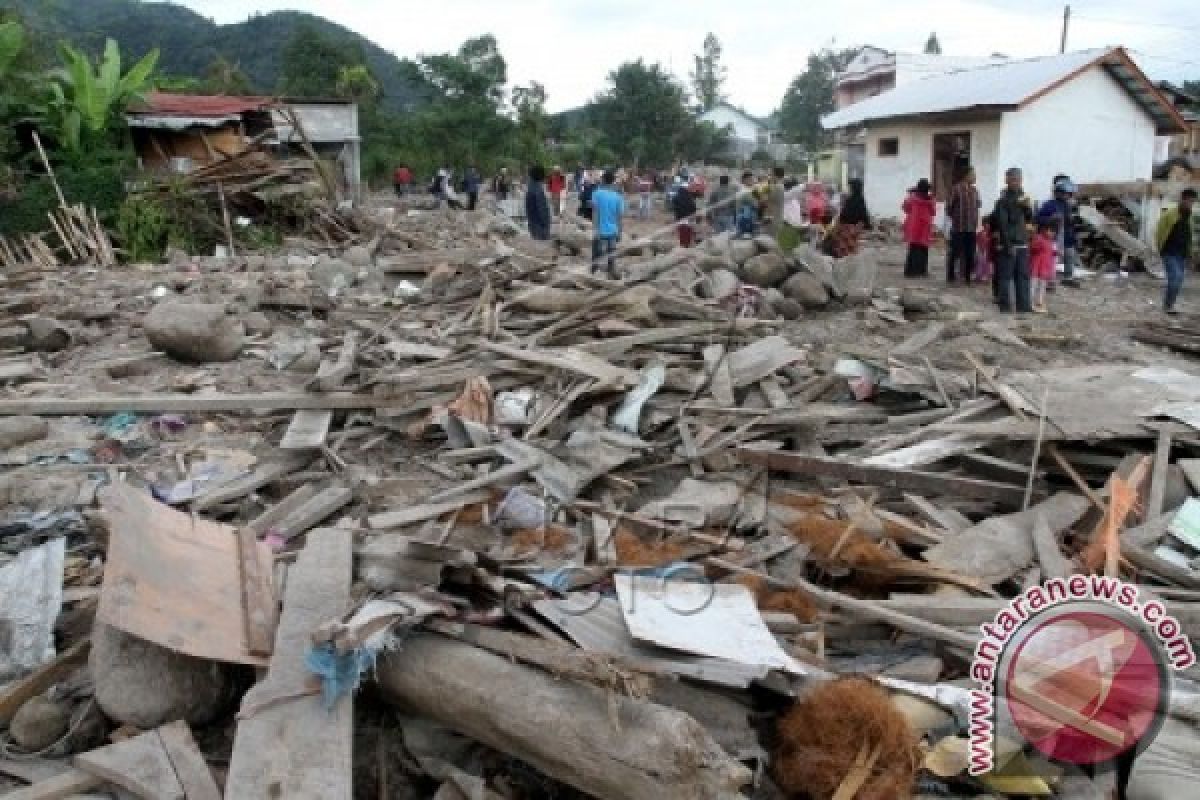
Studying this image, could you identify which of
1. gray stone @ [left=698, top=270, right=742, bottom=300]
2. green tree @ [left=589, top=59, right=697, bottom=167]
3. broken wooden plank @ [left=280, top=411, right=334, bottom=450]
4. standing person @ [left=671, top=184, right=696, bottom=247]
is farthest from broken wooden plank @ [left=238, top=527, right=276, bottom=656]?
green tree @ [left=589, top=59, right=697, bottom=167]

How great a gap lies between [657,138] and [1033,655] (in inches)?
1865

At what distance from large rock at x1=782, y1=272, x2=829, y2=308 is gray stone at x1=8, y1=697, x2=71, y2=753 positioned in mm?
8176

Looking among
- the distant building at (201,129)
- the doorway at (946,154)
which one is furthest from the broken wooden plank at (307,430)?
the doorway at (946,154)

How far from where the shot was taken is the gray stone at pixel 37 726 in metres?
3.50

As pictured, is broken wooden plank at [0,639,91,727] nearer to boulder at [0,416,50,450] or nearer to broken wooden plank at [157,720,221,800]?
broken wooden plank at [157,720,221,800]

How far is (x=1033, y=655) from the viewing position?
3.71 m

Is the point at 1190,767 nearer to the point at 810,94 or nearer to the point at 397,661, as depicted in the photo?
the point at 397,661

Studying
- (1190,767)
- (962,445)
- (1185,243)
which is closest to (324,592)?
(1190,767)

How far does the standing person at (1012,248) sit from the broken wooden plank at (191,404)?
7492 millimetres

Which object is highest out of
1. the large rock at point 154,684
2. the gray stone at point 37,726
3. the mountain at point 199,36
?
the mountain at point 199,36

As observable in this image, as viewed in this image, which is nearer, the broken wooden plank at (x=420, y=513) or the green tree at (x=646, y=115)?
the broken wooden plank at (x=420, y=513)

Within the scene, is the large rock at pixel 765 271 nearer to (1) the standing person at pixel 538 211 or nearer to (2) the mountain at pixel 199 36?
(1) the standing person at pixel 538 211

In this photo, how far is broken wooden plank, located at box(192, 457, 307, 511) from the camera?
18.5ft

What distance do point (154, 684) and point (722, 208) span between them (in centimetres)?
1316
